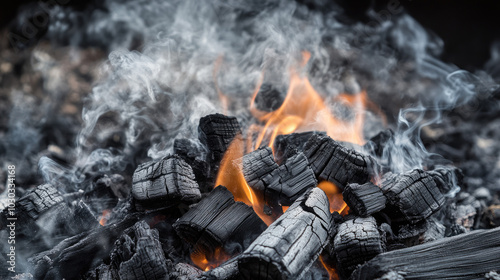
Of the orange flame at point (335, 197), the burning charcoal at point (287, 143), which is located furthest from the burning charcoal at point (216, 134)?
the orange flame at point (335, 197)

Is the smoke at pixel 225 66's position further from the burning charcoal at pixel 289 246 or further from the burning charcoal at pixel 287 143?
→ the burning charcoal at pixel 289 246

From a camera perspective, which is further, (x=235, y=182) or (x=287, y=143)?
(x=287, y=143)

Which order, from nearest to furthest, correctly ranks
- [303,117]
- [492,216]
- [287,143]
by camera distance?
[287,143] < [492,216] < [303,117]

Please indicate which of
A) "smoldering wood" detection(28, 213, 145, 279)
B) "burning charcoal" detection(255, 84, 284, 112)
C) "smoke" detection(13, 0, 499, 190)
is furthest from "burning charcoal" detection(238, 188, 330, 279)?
"burning charcoal" detection(255, 84, 284, 112)

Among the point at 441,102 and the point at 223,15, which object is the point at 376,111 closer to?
the point at 441,102

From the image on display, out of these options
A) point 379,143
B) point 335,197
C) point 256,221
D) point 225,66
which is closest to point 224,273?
point 256,221

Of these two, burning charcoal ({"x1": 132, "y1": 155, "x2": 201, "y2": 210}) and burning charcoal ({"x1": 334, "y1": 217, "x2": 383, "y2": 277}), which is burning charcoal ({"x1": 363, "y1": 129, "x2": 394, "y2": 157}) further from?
burning charcoal ({"x1": 132, "y1": 155, "x2": 201, "y2": 210})

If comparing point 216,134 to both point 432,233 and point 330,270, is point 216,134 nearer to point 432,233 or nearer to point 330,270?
point 330,270
